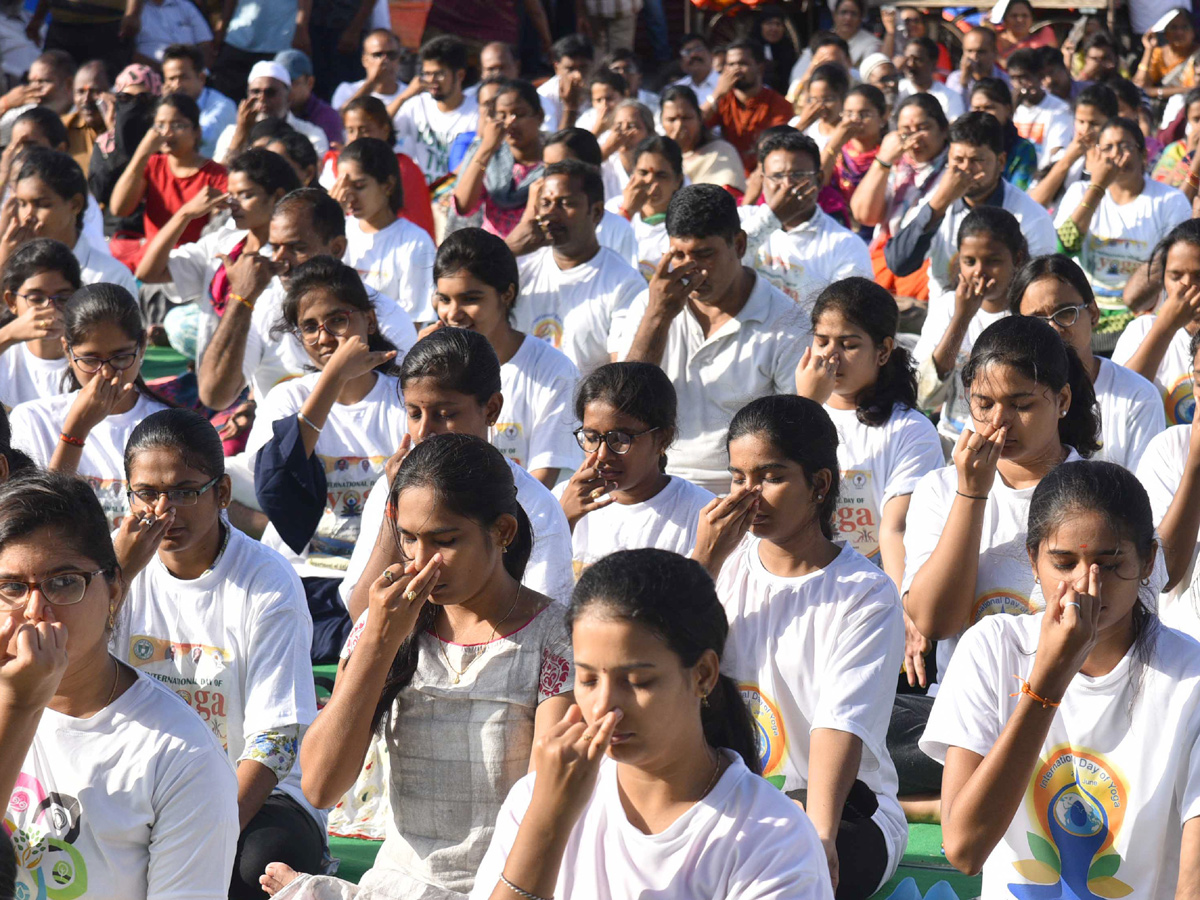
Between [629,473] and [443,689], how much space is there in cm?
103

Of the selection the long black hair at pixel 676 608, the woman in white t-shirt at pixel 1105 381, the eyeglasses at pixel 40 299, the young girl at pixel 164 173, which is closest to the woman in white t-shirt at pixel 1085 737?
the long black hair at pixel 676 608

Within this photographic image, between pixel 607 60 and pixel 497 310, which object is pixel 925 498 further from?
pixel 607 60

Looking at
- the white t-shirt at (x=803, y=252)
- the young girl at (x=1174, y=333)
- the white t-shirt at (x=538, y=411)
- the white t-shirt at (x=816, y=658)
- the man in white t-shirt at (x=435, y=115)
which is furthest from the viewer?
the man in white t-shirt at (x=435, y=115)

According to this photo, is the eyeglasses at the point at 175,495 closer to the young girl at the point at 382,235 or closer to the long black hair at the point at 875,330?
the long black hair at the point at 875,330

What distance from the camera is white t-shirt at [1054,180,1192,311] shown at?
241 inches

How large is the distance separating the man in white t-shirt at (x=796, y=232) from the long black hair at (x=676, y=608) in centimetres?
367

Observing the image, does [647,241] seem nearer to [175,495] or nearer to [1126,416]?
[1126,416]

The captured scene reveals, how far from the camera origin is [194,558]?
111 inches

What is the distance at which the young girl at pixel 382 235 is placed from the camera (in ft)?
18.5

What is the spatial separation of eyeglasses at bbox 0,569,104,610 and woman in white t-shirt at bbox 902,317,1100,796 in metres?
1.59

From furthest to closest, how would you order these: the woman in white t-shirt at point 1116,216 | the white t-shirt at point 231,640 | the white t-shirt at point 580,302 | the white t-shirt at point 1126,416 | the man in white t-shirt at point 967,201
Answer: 1. the woman in white t-shirt at point 1116,216
2. the man in white t-shirt at point 967,201
3. the white t-shirt at point 580,302
4. the white t-shirt at point 1126,416
5. the white t-shirt at point 231,640

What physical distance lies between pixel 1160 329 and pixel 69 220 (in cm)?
361

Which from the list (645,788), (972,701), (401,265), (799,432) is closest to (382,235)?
(401,265)

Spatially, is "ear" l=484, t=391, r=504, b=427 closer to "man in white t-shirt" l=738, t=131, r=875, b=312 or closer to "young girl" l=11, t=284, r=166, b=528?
"young girl" l=11, t=284, r=166, b=528
